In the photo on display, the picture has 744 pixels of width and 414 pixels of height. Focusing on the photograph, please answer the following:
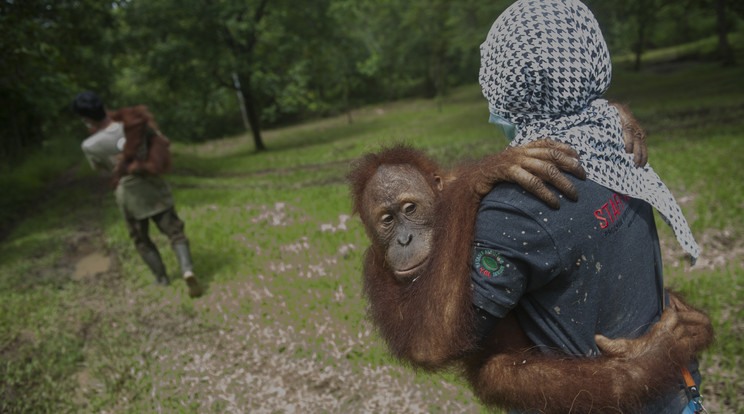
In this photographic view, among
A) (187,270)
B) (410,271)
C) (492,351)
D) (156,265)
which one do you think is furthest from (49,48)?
(492,351)

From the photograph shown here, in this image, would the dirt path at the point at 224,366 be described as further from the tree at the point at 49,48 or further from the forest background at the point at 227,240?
the tree at the point at 49,48

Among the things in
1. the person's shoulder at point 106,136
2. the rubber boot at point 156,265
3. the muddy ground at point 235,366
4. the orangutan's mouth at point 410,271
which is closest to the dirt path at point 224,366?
the muddy ground at point 235,366

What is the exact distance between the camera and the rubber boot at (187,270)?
5.16 meters

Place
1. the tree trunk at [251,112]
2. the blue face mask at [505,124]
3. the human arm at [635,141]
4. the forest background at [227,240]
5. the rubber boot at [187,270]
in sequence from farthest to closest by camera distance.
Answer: the tree trunk at [251,112]
the rubber boot at [187,270]
the forest background at [227,240]
the human arm at [635,141]
the blue face mask at [505,124]

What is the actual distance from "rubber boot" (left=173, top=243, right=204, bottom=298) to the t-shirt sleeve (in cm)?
454

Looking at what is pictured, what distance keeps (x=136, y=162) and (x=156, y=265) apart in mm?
1332

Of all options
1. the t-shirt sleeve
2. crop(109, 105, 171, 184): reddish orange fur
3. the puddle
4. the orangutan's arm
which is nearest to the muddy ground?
the puddle

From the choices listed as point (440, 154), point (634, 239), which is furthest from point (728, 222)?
point (440, 154)

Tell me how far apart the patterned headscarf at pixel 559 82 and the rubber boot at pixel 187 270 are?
4533mm

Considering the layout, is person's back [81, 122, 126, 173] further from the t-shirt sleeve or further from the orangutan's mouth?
the t-shirt sleeve

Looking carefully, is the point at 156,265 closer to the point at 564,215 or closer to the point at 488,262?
the point at 488,262

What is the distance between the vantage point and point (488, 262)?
117cm

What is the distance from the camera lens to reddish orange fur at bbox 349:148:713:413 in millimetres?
1251

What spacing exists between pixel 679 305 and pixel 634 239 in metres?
0.54
